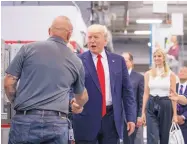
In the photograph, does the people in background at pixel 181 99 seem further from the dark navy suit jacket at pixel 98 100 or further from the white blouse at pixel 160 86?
the dark navy suit jacket at pixel 98 100

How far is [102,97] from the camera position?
3910 millimetres

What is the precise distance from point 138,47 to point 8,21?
14135 millimetres

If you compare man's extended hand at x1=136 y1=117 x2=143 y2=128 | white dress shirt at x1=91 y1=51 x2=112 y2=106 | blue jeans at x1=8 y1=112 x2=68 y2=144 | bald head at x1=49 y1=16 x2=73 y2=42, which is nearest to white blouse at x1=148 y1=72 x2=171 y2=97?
man's extended hand at x1=136 y1=117 x2=143 y2=128

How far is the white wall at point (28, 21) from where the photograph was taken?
837 cm

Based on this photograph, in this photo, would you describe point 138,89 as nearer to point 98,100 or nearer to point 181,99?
point 181,99

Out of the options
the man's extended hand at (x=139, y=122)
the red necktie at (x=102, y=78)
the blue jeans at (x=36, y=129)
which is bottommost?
the man's extended hand at (x=139, y=122)

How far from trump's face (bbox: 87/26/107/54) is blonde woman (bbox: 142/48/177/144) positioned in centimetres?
215

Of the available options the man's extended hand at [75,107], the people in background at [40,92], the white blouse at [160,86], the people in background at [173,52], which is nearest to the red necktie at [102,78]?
the man's extended hand at [75,107]

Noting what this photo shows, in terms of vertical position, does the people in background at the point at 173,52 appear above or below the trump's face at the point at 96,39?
below

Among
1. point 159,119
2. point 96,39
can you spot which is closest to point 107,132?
point 96,39

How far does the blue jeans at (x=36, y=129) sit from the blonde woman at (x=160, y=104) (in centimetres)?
299

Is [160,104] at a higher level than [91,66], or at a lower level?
lower

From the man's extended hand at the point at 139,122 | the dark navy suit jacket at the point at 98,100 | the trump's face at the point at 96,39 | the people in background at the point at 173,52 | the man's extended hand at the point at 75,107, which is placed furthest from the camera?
the people in background at the point at 173,52

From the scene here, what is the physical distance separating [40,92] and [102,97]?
0.93 metres
